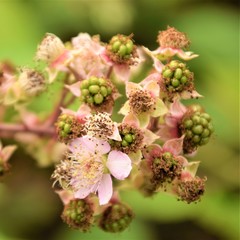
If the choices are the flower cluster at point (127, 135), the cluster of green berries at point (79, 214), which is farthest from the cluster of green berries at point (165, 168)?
the cluster of green berries at point (79, 214)

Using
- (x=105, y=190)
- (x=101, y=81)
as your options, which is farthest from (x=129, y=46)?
(x=105, y=190)

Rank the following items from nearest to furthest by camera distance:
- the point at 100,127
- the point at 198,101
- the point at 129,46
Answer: the point at 100,127
the point at 129,46
the point at 198,101

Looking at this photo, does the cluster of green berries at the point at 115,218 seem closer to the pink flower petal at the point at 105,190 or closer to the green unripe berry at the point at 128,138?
the pink flower petal at the point at 105,190

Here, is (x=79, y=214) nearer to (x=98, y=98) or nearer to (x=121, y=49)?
(x=98, y=98)

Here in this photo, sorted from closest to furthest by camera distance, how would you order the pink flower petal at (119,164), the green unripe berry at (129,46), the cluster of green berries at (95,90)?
1. the pink flower petal at (119,164)
2. the cluster of green berries at (95,90)
3. the green unripe berry at (129,46)

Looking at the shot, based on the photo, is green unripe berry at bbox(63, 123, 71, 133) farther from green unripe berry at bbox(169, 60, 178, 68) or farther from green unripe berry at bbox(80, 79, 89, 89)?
green unripe berry at bbox(169, 60, 178, 68)
